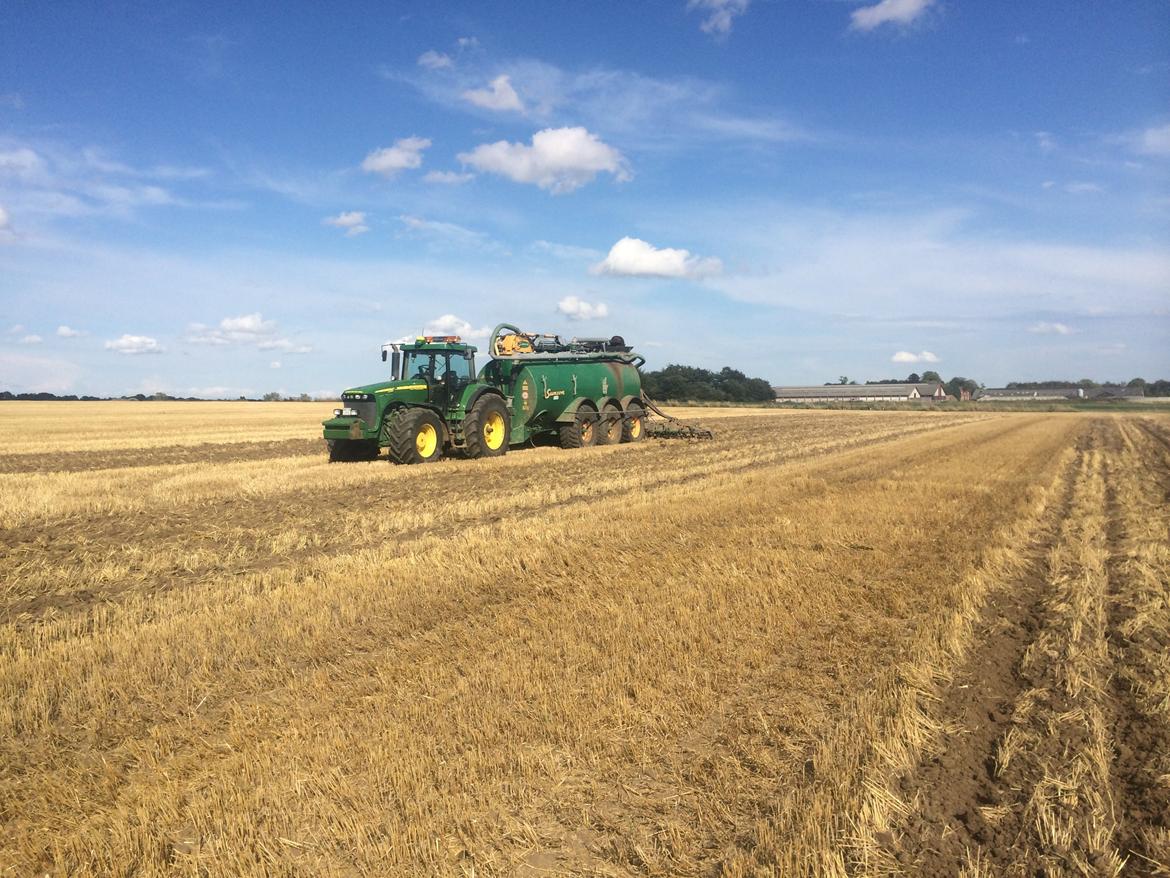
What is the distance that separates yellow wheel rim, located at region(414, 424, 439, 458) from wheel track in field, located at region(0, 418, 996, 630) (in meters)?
1.72

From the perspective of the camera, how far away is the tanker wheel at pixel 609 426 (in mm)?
21969

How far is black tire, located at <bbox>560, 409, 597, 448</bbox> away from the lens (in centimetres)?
2111

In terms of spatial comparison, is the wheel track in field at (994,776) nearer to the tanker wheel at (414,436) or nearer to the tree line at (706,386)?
the tanker wheel at (414,436)

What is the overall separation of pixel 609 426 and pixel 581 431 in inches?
53.4

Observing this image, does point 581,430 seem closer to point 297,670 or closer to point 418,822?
point 297,670

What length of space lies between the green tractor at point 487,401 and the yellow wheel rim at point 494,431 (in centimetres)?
2

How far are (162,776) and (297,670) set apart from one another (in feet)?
4.51

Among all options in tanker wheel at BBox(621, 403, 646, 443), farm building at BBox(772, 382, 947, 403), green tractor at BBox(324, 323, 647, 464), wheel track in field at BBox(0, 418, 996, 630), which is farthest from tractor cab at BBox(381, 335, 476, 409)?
farm building at BBox(772, 382, 947, 403)

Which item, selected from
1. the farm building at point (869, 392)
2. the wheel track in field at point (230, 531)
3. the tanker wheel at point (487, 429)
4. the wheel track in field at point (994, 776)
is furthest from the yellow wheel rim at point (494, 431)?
the farm building at point (869, 392)

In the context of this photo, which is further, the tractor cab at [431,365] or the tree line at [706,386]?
the tree line at [706,386]

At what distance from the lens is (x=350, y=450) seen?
57.6 feet

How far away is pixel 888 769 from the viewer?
12.3 ft

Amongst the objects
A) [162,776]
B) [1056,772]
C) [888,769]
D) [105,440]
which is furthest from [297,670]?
[105,440]

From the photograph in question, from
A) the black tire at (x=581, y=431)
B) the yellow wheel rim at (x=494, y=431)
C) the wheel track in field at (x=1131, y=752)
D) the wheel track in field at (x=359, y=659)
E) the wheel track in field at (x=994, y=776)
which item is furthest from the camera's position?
the black tire at (x=581, y=431)
